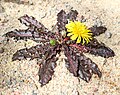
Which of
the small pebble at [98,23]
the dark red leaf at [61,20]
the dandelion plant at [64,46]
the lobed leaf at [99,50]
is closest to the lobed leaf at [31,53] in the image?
the dandelion plant at [64,46]

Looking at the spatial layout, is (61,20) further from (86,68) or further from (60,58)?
(86,68)

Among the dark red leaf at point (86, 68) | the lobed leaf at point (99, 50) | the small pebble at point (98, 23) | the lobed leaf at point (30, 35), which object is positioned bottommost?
the dark red leaf at point (86, 68)

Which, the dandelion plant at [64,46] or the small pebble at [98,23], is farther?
the small pebble at [98,23]

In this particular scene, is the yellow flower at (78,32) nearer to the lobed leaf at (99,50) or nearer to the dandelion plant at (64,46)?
the dandelion plant at (64,46)

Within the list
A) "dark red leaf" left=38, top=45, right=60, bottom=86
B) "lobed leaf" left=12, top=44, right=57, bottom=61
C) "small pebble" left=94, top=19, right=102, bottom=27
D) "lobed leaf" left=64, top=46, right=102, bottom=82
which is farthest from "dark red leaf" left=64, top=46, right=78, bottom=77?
"small pebble" left=94, top=19, right=102, bottom=27

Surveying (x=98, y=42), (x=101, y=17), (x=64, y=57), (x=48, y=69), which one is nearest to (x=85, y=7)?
(x=101, y=17)

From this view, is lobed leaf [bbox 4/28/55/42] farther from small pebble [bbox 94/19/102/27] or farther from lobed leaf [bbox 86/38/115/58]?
small pebble [bbox 94/19/102/27]

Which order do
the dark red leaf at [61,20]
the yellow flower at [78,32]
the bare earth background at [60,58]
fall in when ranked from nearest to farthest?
the bare earth background at [60,58]
the yellow flower at [78,32]
the dark red leaf at [61,20]

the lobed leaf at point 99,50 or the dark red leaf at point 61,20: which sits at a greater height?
the dark red leaf at point 61,20

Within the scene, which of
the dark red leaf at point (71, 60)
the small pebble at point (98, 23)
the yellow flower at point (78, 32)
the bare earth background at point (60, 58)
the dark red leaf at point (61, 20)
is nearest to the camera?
the bare earth background at point (60, 58)
